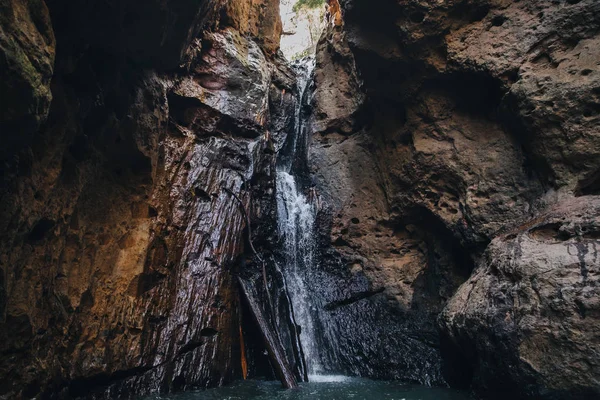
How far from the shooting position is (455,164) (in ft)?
27.0

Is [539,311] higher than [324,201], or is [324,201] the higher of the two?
[324,201]

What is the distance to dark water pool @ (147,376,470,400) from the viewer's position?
5848 mm

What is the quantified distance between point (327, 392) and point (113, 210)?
4.56 metres

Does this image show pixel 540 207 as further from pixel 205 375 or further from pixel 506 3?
pixel 205 375

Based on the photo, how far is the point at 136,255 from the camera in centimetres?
678

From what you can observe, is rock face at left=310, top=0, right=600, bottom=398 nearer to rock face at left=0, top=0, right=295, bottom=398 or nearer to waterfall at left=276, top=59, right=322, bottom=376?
waterfall at left=276, top=59, right=322, bottom=376

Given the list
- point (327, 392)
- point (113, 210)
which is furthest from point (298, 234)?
point (113, 210)

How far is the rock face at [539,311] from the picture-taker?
448cm

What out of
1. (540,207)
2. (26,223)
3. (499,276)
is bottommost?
(499,276)

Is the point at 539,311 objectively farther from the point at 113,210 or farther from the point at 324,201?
the point at 113,210

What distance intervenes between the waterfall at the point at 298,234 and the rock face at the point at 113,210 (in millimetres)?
1275

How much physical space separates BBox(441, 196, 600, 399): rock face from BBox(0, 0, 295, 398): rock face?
158 inches

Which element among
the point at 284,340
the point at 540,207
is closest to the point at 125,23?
the point at 284,340

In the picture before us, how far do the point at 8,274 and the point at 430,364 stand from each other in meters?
6.69
